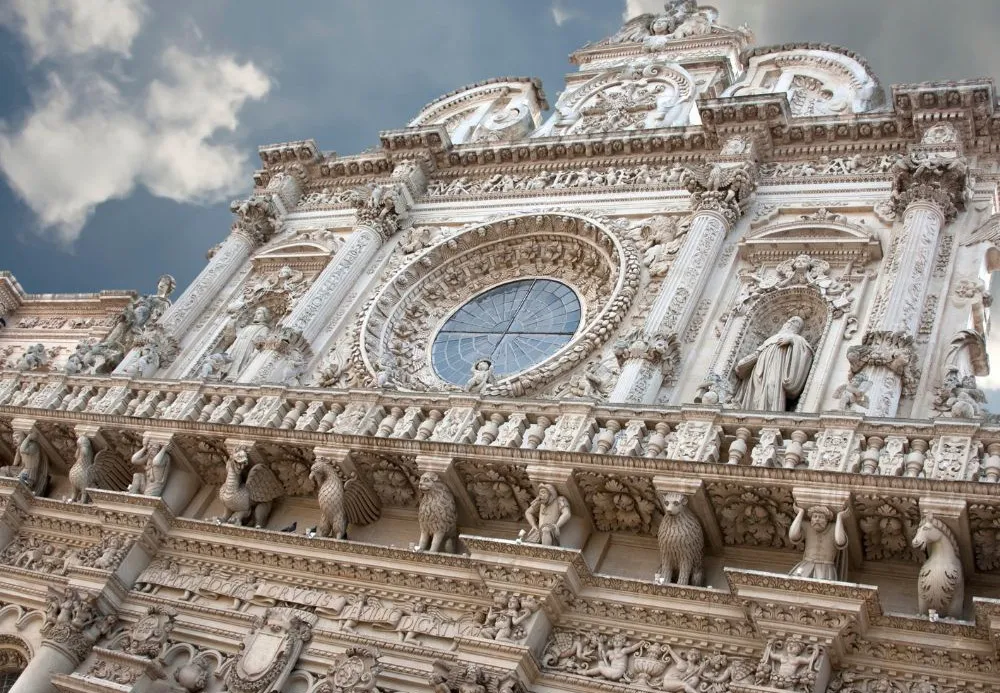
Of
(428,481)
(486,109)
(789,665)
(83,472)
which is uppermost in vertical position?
(486,109)

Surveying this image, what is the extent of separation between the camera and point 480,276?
17953mm

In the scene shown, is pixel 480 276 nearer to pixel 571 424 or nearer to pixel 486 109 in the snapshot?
pixel 486 109

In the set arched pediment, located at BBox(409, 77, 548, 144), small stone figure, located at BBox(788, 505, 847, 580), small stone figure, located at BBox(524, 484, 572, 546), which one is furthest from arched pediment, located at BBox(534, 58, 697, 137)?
small stone figure, located at BBox(788, 505, 847, 580)

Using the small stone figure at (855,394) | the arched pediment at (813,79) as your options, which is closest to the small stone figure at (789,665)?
the small stone figure at (855,394)

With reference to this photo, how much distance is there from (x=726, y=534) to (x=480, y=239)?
8366mm

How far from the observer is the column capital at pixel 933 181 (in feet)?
47.0

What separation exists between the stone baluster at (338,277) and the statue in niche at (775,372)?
20.9 feet

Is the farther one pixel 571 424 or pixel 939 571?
pixel 571 424

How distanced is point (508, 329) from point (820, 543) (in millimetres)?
7977

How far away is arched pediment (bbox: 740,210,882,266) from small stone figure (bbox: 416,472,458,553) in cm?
595

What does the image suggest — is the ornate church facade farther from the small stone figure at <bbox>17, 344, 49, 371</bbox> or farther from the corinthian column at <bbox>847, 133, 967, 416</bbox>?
the small stone figure at <bbox>17, 344, 49, 371</bbox>

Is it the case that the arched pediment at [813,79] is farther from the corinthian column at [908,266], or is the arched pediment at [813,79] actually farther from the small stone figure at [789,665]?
the small stone figure at [789,665]

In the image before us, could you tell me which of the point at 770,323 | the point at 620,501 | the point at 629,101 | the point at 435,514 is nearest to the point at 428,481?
the point at 435,514

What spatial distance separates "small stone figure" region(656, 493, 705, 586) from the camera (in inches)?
404
